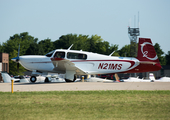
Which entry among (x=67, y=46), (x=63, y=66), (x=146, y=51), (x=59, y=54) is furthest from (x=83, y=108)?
(x=67, y=46)

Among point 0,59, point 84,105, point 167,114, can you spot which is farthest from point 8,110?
point 0,59

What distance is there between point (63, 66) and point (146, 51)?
6.23 meters

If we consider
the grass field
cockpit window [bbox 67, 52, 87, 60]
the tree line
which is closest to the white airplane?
cockpit window [bbox 67, 52, 87, 60]

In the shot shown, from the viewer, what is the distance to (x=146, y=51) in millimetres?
18078

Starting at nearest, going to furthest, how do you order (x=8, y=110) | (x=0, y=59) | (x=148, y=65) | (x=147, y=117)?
(x=147, y=117) < (x=8, y=110) < (x=148, y=65) < (x=0, y=59)

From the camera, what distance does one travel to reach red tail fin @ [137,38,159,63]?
59.3 feet

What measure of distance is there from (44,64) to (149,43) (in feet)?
26.3

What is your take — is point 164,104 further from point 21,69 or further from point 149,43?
point 21,69

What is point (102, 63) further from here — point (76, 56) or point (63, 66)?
point (63, 66)

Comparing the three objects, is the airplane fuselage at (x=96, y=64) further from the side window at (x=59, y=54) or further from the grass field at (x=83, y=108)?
the grass field at (x=83, y=108)

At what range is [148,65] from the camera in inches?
707

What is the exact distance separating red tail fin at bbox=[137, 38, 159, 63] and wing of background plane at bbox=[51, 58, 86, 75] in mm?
4460

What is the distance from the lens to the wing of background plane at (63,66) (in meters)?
16.3

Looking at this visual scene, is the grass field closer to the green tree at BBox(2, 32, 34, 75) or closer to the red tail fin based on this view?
the red tail fin
